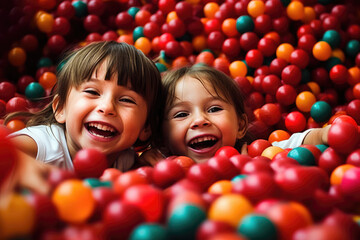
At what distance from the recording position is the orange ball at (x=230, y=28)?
1627 mm

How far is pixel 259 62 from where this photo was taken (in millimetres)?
1576

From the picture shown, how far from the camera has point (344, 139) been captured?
812mm

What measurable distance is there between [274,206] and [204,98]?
674 millimetres

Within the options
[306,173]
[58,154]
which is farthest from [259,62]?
[306,173]

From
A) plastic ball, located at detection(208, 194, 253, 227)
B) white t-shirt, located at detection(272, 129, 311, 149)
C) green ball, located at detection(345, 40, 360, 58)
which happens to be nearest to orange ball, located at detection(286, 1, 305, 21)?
green ball, located at detection(345, 40, 360, 58)

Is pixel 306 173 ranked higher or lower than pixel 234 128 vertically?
higher

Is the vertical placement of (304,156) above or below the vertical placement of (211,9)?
below

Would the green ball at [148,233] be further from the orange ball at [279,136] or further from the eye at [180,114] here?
the orange ball at [279,136]

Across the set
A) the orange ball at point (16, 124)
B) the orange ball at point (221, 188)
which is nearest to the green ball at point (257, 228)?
the orange ball at point (221, 188)

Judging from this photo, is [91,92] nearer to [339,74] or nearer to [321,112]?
[321,112]

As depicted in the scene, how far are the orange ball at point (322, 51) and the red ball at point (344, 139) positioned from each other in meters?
0.77

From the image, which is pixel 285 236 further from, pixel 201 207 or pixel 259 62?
pixel 259 62

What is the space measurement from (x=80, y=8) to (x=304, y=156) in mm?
1248

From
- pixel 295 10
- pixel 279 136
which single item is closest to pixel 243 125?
pixel 279 136
